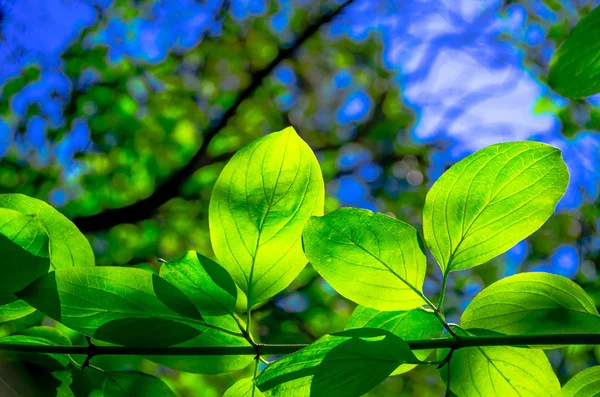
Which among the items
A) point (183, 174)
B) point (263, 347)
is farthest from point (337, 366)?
point (183, 174)

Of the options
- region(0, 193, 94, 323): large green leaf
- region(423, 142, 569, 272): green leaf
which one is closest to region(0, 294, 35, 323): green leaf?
region(0, 193, 94, 323): large green leaf

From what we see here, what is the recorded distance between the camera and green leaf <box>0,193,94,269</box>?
14cm

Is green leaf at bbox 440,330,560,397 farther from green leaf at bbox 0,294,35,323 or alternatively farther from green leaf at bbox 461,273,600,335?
green leaf at bbox 0,294,35,323

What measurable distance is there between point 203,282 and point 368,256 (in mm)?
46

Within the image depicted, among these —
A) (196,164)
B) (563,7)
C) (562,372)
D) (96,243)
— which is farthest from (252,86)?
(562,372)

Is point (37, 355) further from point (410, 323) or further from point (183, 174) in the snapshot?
point (183, 174)

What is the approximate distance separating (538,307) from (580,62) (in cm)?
7

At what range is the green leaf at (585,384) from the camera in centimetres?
14

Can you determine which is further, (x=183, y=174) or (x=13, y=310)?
(x=183, y=174)

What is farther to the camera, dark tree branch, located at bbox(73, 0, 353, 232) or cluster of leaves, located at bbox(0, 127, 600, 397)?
dark tree branch, located at bbox(73, 0, 353, 232)

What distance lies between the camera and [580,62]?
5.3 inches

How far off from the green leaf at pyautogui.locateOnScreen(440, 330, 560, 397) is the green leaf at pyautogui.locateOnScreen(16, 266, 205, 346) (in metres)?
0.07

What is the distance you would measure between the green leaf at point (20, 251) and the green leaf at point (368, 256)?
0.06m

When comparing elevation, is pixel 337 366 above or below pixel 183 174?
above
